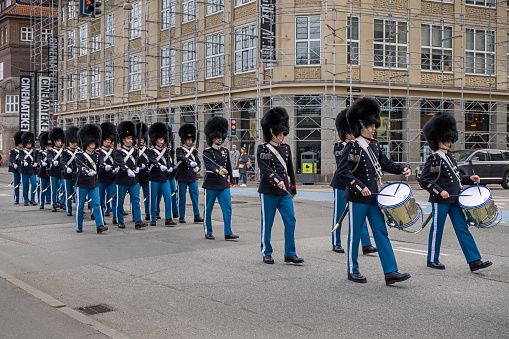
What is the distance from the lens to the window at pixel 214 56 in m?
32.1

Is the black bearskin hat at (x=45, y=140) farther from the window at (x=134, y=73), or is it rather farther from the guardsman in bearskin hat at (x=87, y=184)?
the window at (x=134, y=73)

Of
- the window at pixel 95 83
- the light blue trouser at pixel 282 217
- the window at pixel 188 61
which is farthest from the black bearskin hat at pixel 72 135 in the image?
the window at pixel 95 83

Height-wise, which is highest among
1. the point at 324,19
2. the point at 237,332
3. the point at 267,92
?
the point at 324,19

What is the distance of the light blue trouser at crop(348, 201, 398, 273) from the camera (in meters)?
7.27

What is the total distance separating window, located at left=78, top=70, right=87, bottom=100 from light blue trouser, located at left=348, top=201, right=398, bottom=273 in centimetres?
3993

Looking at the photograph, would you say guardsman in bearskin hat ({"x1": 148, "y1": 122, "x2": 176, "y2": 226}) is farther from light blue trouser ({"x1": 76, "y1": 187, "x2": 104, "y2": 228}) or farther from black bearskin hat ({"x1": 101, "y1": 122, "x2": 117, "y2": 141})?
light blue trouser ({"x1": 76, "y1": 187, "x2": 104, "y2": 228})

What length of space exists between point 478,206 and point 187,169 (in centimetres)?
688

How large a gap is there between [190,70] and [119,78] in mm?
7368

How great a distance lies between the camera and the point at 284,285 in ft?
24.2

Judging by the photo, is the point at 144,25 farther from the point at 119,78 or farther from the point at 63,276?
the point at 63,276

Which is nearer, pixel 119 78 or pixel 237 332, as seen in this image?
pixel 237 332

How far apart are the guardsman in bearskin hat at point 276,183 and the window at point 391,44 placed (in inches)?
839

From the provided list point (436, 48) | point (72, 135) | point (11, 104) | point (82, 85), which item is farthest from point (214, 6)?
point (11, 104)

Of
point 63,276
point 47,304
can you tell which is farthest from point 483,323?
point 63,276
